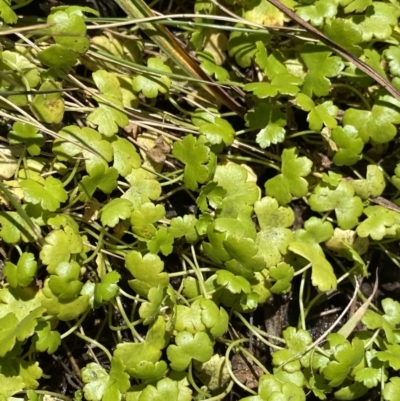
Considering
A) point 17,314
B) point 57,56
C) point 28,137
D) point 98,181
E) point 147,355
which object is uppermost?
point 57,56

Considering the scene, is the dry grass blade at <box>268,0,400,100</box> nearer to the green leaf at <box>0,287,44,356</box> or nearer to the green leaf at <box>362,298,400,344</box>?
the green leaf at <box>362,298,400,344</box>

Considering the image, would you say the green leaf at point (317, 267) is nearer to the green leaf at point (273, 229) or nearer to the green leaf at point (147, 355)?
the green leaf at point (273, 229)

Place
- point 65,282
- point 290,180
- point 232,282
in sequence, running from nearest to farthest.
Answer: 1. point 65,282
2. point 232,282
3. point 290,180

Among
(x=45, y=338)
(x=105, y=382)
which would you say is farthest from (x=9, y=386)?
(x=105, y=382)

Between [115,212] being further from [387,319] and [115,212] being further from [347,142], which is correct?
[387,319]

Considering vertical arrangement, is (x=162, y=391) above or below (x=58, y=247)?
below

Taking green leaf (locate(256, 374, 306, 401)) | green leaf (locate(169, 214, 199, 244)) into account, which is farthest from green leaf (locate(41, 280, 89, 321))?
green leaf (locate(256, 374, 306, 401))

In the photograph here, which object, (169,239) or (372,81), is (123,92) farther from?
(372,81)
